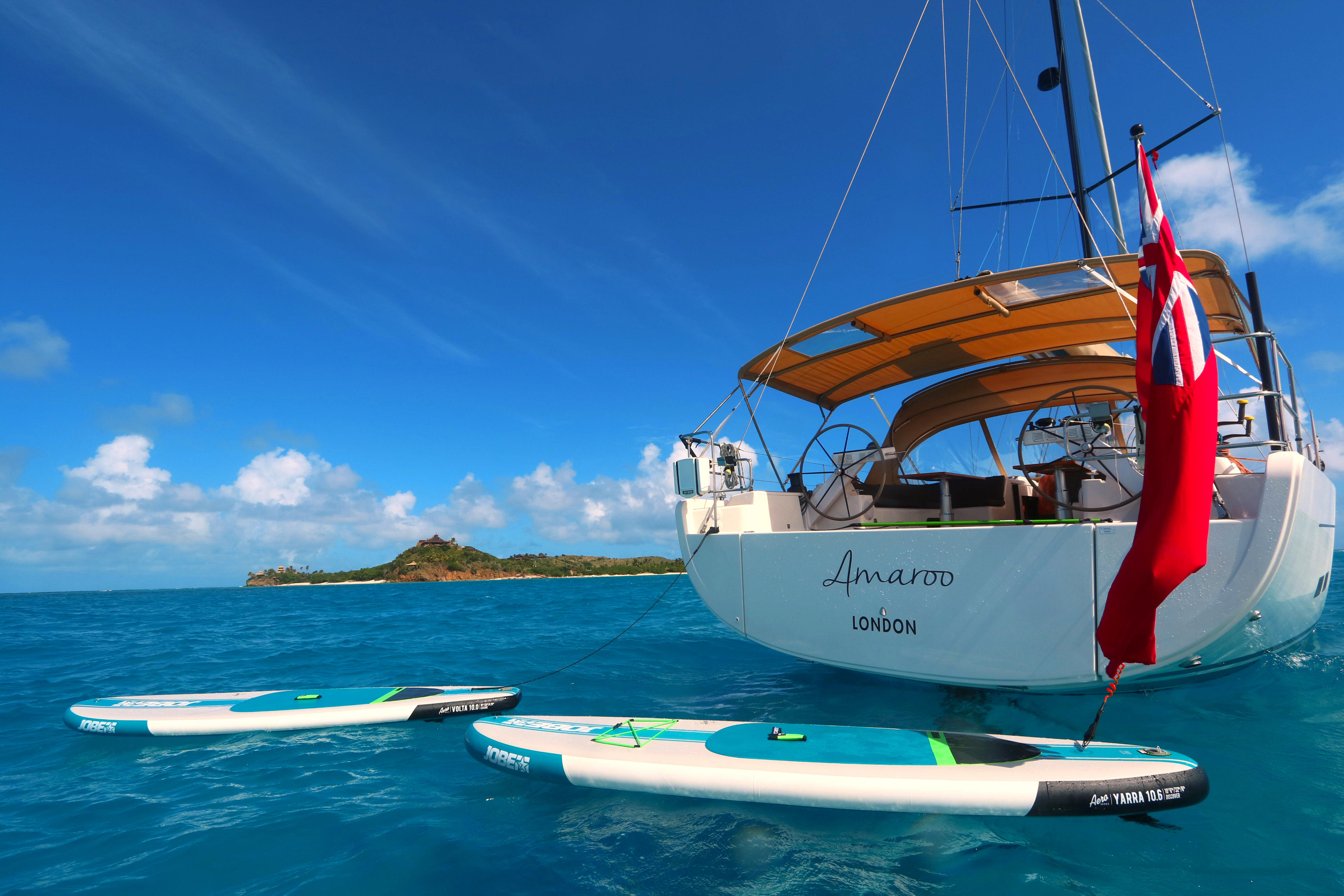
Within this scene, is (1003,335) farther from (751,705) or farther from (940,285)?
(751,705)

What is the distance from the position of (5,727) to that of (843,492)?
7.40 m

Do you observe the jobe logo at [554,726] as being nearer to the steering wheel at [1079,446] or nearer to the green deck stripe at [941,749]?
the green deck stripe at [941,749]

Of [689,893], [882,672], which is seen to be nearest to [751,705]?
[882,672]

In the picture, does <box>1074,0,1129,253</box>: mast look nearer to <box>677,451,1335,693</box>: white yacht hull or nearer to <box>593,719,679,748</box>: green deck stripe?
<box>677,451,1335,693</box>: white yacht hull

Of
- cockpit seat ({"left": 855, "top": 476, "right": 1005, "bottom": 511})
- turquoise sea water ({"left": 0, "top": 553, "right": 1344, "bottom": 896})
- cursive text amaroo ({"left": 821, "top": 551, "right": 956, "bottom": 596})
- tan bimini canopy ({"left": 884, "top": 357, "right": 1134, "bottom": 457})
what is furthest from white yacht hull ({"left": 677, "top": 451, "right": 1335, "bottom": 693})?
tan bimini canopy ({"left": 884, "top": 357, "right": 1134, "bottom": 457})

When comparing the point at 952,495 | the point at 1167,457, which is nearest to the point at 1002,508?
the point at 952,495

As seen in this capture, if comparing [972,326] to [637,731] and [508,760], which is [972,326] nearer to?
[637,731]

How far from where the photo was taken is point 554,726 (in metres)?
4.09

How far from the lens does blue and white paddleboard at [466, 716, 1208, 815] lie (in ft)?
8.52

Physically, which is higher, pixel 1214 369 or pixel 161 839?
pixel 1214 369

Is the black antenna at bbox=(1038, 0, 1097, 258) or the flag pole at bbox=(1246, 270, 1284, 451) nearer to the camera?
the flag pole at bbox=(1246, 270, 1284, 451)

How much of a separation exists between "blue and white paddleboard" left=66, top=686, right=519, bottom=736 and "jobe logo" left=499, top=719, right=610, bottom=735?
0.89 meters

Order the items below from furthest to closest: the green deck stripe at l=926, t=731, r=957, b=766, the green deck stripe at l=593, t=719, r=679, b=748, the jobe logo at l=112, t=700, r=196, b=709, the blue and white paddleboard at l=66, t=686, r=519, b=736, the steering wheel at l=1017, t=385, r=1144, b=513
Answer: the jobe logo at l=112, t=700, r=196, b=709, the blue and white paddleboard at l=66, t=686, r=519, b=736, the steering wheel at l=1017, t=385, r=1144, b=513, the green deck stripe at l=593, t=719, r=679, b=748, the green deck stripe at l=926, t=731, r=957, b=766

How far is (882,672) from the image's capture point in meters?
4.03
